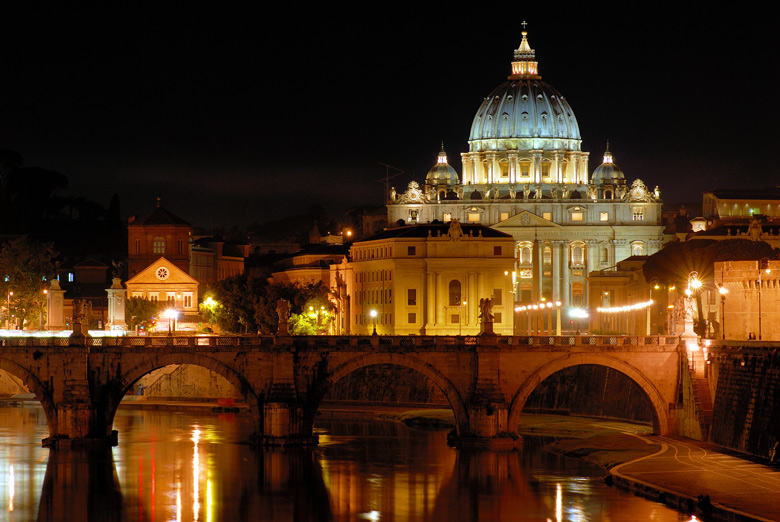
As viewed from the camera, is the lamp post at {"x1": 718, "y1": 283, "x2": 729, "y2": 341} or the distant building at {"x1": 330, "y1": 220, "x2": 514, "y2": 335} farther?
the distant building at {"x1": 330, "y1": 220, "x2": 514, "y2": 335}

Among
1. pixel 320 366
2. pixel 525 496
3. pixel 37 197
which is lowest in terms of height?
pixel 525 496

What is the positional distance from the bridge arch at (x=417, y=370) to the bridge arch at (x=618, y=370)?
7.47 ft

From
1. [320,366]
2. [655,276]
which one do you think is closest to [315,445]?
[320,366]

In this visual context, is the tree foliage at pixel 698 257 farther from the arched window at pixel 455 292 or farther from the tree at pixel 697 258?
the arched window at pixel 455 292

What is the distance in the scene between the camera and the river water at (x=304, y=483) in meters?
61.5

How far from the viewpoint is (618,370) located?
76.0 metres

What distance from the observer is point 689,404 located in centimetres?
7419

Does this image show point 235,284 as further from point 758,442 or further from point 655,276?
point 758,442

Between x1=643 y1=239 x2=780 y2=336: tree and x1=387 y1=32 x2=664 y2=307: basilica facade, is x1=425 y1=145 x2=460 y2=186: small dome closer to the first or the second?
x1=387 y1=32 x2=664 y2=307: basilica facade

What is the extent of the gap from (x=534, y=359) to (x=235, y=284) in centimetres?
5948

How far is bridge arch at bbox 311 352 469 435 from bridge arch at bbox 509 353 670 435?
2.28 m

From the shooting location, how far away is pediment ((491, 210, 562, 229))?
18188 cm

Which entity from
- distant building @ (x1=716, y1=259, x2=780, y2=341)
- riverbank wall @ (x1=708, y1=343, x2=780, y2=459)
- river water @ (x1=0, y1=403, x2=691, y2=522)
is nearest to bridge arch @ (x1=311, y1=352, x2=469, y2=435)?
river water @ (x1=0, y1=403, x2=691, y2=522)

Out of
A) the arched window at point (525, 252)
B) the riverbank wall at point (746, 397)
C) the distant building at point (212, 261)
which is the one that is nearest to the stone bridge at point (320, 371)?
the riverbank wall at point (746, 397)
